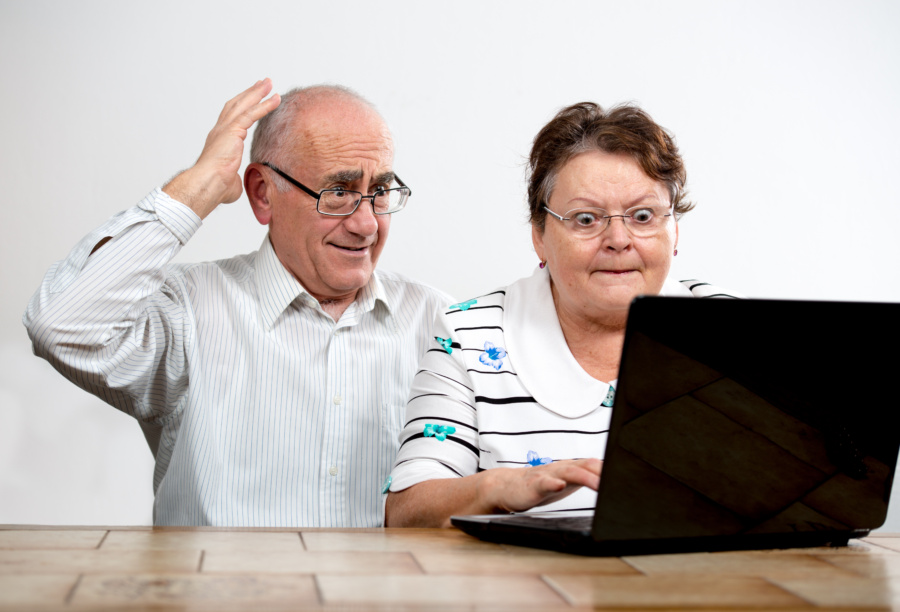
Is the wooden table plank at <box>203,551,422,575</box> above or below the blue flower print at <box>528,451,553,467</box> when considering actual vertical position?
below

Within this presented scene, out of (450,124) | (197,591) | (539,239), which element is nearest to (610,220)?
(539,239)

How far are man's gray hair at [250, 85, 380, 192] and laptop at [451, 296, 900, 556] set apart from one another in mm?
1244

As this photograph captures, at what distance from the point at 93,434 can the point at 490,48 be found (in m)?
1.81

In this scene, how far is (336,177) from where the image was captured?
6.74ft

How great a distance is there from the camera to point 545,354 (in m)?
1.66

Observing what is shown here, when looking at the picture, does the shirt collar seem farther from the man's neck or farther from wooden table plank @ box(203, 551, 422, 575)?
wooden table plank @ box(203, 551, 422, 575)

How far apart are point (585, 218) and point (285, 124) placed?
87cm

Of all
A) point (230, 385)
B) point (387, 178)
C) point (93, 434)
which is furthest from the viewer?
point (93, 434)

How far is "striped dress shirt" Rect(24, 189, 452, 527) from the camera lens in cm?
181

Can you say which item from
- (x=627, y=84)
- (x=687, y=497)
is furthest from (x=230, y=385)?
(x=627, y=84)

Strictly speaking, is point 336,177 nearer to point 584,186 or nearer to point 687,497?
point 584,186

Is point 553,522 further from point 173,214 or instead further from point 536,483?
point 173,214

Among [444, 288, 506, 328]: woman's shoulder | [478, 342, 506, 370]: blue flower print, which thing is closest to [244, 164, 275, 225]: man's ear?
[444, 288, 506, 328]: woman's shoulder

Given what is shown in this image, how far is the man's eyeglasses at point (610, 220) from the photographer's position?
166cm
